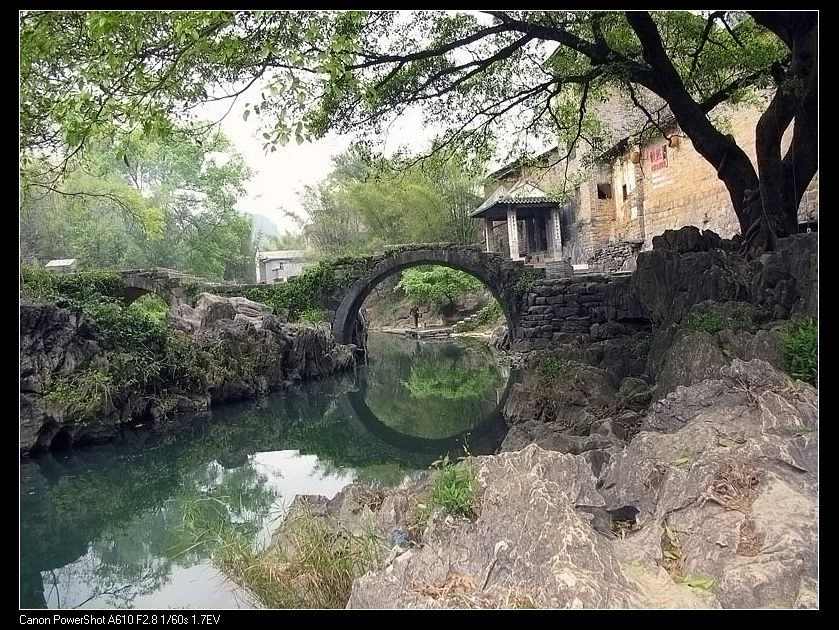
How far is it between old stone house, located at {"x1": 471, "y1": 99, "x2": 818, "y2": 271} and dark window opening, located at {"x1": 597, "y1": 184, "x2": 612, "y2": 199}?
0.04 m

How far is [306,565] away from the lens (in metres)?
3.37

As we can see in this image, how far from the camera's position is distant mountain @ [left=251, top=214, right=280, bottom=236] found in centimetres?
3292

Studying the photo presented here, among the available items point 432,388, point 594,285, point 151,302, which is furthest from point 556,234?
point 151,302

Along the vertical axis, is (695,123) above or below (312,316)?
above

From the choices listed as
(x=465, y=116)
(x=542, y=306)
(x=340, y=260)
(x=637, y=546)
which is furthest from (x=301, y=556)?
(x=340, y=260)

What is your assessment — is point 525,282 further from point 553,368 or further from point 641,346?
point 553,368

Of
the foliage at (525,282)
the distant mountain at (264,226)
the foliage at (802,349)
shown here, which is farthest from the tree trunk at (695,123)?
the distant mountain at (264,226)

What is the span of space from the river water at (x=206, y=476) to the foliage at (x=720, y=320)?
3.12 m

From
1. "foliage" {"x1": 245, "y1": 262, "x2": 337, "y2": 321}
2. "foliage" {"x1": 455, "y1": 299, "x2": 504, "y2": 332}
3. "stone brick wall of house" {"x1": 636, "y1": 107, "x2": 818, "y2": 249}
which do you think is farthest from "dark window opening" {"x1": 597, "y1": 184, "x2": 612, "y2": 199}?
"foliage" {"x1": 245, "y1": 262, "x2": 337, "y2": 321}

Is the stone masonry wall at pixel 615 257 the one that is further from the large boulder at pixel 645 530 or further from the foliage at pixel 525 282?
the large boulder at pixel 645 530

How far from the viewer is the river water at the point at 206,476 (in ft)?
15.1

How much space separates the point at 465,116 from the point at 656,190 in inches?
557

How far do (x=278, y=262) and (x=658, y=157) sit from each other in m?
20.0
